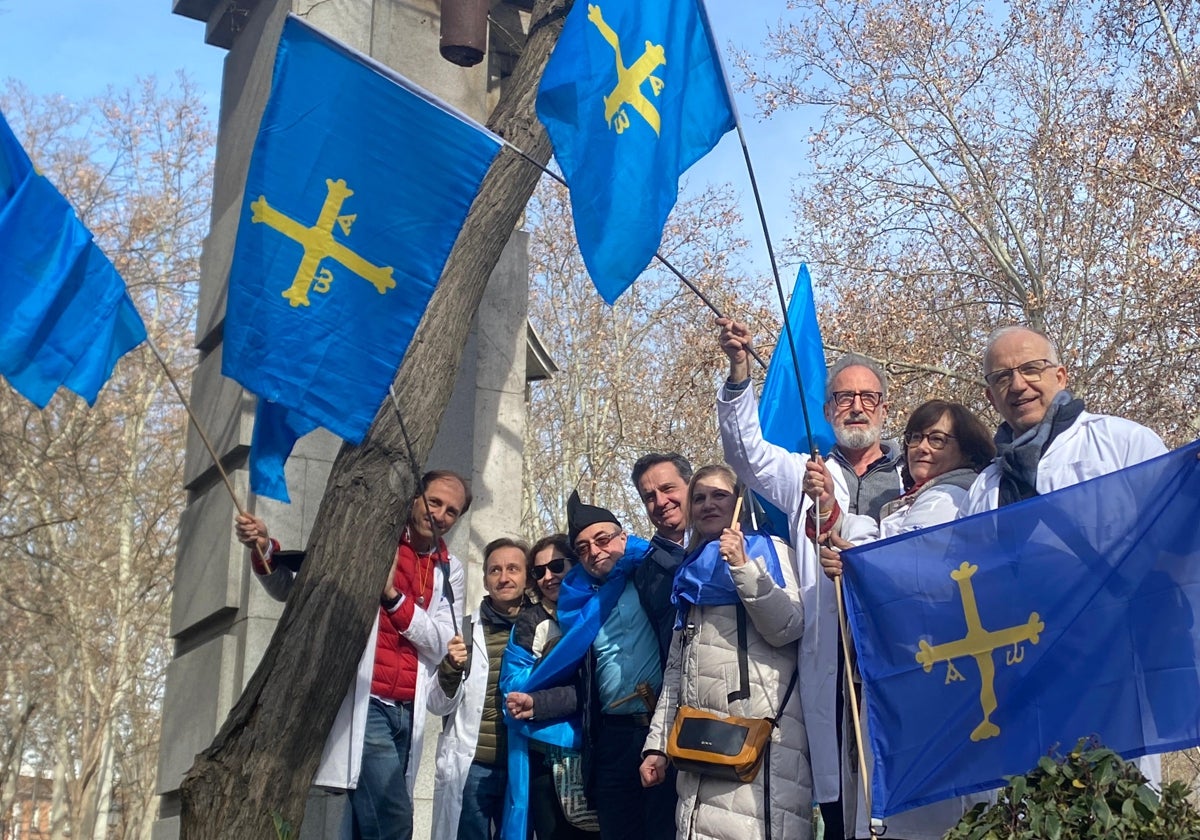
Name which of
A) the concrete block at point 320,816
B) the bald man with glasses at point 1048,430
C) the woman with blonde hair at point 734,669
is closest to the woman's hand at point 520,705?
the woman with blonde hair at point 734,669

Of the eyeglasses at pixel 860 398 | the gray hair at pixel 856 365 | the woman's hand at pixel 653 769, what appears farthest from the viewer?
the gray hair at pixel 856 365

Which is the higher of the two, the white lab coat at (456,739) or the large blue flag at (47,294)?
the large blue flag at (47,294)

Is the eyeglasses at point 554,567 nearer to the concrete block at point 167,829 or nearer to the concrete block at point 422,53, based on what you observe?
the concrete block at point 167,829

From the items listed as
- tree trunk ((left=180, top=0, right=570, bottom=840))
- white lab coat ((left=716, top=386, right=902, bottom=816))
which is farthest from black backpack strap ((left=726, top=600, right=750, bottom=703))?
tree trunk ((left=180, top=0, right=570, bottom=840))

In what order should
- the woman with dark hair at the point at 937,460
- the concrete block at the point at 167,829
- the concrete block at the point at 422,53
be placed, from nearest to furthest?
the woman with dark hair at the point at 937,460 → the concrete block at the point at 167,829 → the concrete block at the point at 422,53

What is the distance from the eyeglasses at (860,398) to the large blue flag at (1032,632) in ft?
2.46

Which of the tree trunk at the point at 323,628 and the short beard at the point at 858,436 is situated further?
the tree trunk at the point at 323,628

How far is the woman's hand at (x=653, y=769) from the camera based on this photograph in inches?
228

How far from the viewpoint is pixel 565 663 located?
6523 mm

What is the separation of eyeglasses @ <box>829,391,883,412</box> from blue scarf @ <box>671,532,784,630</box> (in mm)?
618

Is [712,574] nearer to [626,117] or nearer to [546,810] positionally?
[546,810]

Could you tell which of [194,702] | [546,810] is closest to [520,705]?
[546,810]

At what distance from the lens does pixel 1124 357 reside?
18.6 m

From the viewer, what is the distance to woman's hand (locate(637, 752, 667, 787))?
19.0ft
